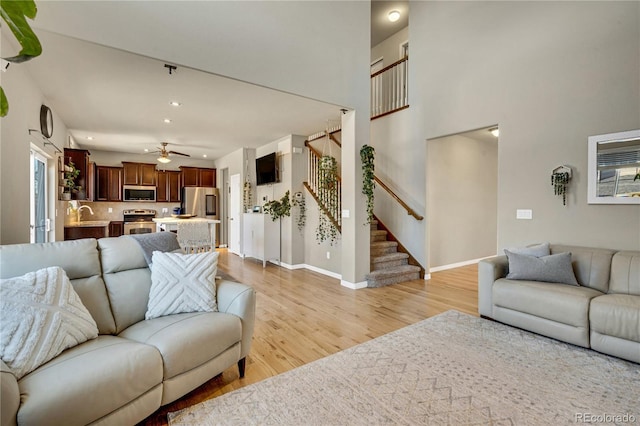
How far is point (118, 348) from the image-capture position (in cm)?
166

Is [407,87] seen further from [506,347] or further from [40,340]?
[40,340]

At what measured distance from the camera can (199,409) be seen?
6.15 ft

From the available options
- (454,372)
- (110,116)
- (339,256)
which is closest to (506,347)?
(454,372)

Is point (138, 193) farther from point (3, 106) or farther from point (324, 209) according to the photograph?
point (3, 106)

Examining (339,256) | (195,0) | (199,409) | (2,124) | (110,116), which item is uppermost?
(195,0)

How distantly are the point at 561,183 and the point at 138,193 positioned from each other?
9109 millimetres

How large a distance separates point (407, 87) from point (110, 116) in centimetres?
520

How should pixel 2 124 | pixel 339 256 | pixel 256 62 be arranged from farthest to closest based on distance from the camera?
1. pixel 339 256
2. pixel 256 62
3. pixel 2 124

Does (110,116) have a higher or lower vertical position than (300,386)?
higher

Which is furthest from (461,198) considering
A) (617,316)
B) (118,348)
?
(118,348)

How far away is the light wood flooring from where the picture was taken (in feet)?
7.71

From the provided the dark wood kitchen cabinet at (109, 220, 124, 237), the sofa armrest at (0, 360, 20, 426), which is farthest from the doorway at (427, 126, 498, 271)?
the dark wood kitchen cabinet at (109, 220, 124, 237)

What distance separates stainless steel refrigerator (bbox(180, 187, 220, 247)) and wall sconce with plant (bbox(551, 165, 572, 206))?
803 centimetres

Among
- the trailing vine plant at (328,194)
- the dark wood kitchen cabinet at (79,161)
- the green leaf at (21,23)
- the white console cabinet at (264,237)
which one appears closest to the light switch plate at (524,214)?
the trailing vine plant at (328,194)
